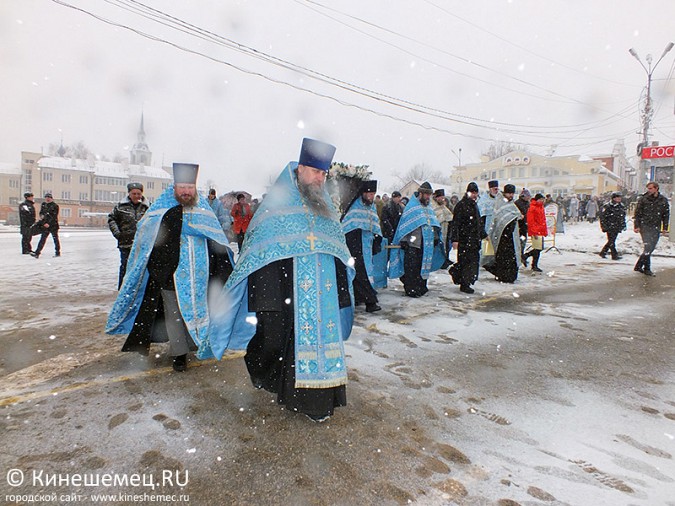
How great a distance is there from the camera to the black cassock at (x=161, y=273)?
393cm

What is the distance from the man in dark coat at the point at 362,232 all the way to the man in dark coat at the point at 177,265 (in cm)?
272

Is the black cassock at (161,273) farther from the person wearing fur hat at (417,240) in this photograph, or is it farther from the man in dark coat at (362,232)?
the person wearing fur hat at (417,240)

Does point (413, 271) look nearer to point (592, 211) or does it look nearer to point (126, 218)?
point (126, 218)

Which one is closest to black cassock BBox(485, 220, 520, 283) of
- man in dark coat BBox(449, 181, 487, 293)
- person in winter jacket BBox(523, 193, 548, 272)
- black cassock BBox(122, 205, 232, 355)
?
man in dark coat BBox(449, 181, 487, 293)

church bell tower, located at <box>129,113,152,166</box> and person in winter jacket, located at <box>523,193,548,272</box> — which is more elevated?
church bell tower, located at <box>129,113,152,166</box>

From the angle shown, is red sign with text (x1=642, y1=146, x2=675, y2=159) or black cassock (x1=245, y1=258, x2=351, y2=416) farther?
red sign with text (x1=642, y1=146, x2=675, y2=159)

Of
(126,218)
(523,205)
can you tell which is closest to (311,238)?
(126,218)

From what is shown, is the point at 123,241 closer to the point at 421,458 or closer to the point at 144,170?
the point at 421,458

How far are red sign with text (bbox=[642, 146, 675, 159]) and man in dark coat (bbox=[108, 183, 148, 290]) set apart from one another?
22.5 meters

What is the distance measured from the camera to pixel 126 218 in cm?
623

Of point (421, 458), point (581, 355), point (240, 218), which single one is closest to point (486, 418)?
point (421, 458)

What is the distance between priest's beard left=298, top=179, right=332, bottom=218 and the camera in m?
3.19

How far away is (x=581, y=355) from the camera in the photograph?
15.2ft

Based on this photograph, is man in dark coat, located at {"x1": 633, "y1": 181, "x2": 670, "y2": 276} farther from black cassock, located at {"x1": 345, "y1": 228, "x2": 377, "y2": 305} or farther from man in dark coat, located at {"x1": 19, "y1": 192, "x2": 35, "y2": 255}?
man in dark coat, located at {"x1": 19, "y1": 192, "x2": 35, "y2": 255}
